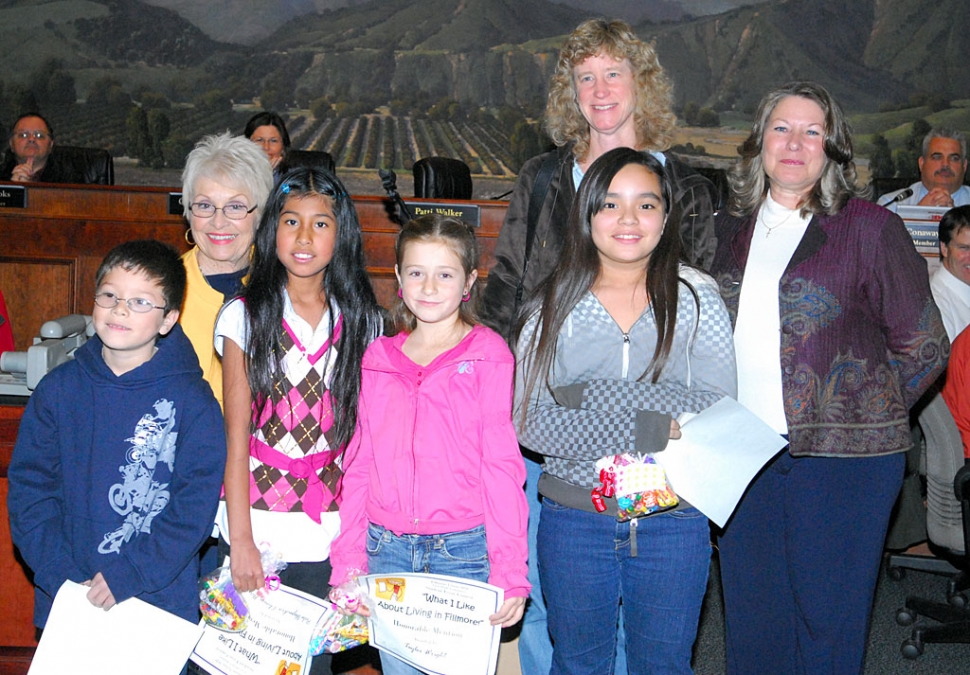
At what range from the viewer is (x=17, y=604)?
242 centimetres

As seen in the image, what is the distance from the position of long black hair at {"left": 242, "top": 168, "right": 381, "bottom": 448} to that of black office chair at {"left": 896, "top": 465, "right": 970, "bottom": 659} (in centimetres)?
215

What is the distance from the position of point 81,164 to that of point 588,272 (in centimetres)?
506

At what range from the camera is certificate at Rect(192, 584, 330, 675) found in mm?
1892

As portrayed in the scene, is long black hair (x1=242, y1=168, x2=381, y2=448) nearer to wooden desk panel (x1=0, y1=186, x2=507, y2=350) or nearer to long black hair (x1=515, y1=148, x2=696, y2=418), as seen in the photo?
long black hair (x1=515, y1=148, x2=696, y2=418)

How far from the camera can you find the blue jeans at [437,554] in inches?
75.1

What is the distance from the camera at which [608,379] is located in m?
1.86

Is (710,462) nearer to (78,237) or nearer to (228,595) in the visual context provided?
A: (228,595)

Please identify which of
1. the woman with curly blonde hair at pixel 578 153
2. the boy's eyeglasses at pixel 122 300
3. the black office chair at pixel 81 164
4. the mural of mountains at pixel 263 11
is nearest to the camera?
the boy's eyeglasses at pixel 122 300

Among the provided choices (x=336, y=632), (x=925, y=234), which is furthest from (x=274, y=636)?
(x=925, y=234)

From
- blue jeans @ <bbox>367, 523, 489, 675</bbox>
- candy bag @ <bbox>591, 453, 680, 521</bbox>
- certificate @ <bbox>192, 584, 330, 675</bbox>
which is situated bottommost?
certificate @ <bbox>192, 584, 330, 675</bbox>

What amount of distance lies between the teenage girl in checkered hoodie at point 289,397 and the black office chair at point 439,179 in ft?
11.3

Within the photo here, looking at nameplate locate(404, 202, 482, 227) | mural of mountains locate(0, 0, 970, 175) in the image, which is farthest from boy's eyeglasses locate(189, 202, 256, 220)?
mural of mountains locate(0, 0, 970, 175)

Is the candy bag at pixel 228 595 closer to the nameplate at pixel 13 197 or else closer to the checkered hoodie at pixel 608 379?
the checkered hoodie at pixel 608 379

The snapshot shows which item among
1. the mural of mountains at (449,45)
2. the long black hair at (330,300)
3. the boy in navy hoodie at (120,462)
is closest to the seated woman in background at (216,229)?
the long black hair at (330,300)
